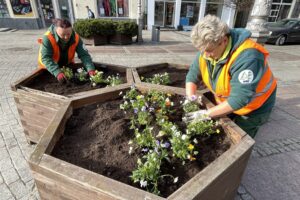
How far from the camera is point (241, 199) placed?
7.07 ft

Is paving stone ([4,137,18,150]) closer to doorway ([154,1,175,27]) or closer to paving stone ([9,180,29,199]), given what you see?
paving stone ([9,180,29,199])

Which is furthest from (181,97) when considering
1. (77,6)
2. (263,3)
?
(77,6)

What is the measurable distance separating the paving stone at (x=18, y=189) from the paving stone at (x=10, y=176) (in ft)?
0.21

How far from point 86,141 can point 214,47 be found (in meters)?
1.27

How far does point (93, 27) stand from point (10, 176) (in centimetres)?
787

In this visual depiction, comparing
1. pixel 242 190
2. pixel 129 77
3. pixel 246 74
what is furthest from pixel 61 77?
pixel 242 190

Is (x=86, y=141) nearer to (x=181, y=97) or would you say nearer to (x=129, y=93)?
(x=129, y=93)

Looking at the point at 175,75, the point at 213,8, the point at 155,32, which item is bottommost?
the point at 155,32

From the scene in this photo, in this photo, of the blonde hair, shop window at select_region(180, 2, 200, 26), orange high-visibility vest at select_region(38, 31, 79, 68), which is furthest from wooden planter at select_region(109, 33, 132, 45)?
shop window at select_region(180, 2, 200, 26)

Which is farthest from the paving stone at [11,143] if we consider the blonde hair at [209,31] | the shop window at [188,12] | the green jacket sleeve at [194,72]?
the shop window at [188,12]

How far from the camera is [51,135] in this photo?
1.56 metres

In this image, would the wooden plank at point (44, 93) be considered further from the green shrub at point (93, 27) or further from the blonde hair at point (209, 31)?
the green shrub at point (93, 27)

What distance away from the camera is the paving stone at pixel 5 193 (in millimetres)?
2135

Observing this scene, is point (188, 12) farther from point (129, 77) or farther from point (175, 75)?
point (129, 77)
